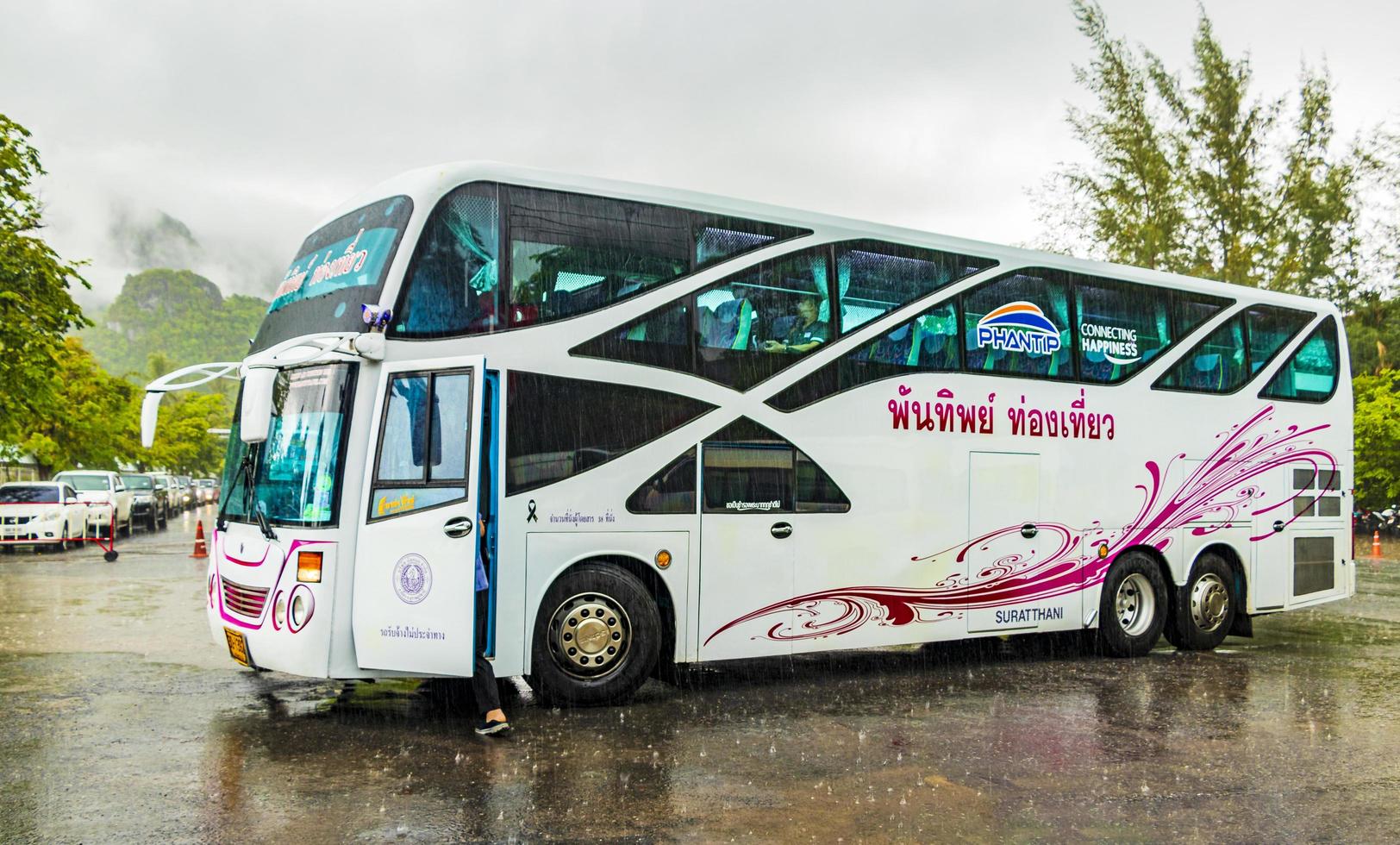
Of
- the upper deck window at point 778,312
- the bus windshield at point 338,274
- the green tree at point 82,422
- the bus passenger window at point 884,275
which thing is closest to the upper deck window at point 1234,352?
the bus passenger window at point 884,275

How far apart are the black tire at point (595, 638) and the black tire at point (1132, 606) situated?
533cm

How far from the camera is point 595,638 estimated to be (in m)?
8.67

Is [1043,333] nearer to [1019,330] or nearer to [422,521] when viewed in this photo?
[1019,330]

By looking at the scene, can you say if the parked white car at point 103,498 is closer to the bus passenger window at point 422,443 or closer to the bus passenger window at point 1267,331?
the bus passenger window at point 422,443

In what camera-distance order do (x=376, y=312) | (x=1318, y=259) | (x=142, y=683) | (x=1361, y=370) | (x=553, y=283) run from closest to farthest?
(x=376, y=312)
(x=553, y=283)
(x=142, y=683)
(x=1318, y=259)
(x=1361, y=370)

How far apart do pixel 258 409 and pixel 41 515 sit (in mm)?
19915

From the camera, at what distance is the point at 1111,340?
11828mm

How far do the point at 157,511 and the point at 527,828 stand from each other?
121 ft

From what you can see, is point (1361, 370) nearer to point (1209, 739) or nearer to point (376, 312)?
point (1209, 739)

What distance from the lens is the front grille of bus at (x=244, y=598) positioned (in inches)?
320

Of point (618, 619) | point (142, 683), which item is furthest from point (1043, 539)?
point (142, 683)

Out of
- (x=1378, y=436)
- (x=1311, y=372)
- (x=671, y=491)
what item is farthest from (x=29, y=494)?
(x=1378, y=436)

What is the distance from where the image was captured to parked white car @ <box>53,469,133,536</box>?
1047 inches

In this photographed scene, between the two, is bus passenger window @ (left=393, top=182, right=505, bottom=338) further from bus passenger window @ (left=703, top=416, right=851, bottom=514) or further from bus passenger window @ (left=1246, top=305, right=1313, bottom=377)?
bus passenger window @ (left=1246, top=305, right=1313, bottom=377)
